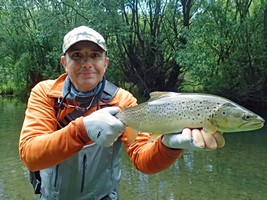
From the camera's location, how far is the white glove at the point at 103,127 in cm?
242

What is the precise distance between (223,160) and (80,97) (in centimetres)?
702

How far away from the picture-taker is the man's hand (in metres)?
2.32

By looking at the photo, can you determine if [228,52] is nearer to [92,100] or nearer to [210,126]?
[92,100]

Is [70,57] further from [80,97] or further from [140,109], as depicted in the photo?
[140,109]

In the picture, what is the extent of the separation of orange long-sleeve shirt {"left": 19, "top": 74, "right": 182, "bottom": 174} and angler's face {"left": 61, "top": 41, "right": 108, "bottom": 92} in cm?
16

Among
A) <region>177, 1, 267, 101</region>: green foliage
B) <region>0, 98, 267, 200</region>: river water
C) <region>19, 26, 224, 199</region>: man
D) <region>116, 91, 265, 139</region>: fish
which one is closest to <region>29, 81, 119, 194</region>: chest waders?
<region>19, 26, 224, 199</region>: man

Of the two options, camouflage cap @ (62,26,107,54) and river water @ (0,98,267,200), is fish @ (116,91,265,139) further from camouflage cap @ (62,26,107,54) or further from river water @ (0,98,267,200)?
river water @ (0,98,267,200)

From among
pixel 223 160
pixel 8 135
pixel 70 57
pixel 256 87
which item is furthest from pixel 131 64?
pixel 70 57

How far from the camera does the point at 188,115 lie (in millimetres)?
2420

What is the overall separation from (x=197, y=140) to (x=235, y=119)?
10.8 inches

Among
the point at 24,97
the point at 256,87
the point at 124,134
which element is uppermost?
the point at 124,134

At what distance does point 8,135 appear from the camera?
12.1 m

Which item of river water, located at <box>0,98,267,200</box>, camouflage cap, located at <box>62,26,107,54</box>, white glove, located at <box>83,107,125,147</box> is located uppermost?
camouflage cap, located at <box>62,26,107,54</box>

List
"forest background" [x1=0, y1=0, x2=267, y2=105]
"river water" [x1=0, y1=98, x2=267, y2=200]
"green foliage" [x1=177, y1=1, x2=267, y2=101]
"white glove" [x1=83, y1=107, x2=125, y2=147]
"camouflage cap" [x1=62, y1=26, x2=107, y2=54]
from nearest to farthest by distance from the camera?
"white glove" [x1=83, y1=107, x2=125, y2=147] < "camouflage cap" [x1=62, y1=26, x2=107, y2=54] < "river water" [x1=0, y1=98, x2=267, y2=200] < "green foliage" [x1=177, y1=1, x2=267, y2=101] < "forest background" [x1=0, y1=0, x2=267, y2=105]
